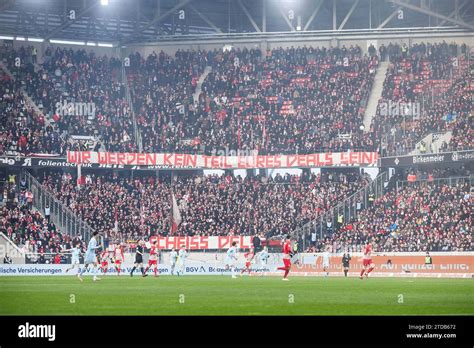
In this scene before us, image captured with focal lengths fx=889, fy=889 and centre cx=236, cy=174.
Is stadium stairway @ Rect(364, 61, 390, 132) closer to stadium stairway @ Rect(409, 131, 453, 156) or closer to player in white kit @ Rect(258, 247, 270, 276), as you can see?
stadium stairway @ Rect(409, 131, 453, 156)

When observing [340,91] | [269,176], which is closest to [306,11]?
[340,91]

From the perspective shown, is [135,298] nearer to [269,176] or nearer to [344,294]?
[344,294]

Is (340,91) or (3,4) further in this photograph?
(340,91)

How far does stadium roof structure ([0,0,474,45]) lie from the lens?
72.4 metres

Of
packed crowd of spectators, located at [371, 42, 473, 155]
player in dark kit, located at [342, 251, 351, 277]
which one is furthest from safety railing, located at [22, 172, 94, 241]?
packed crowd of spectators, located at [371, 42, 473, 155]

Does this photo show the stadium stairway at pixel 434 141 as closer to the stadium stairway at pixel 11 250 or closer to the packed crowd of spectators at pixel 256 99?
the packed crowd of spectators at pixel 256 99

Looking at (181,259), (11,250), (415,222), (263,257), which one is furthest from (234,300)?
(415,222)

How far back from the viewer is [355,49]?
7469 cm

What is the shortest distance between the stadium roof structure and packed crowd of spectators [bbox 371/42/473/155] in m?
2.90

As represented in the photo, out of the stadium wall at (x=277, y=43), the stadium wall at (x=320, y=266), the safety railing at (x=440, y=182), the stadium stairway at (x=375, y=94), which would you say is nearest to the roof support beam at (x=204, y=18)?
the stadium wall at (x=277, y=43)

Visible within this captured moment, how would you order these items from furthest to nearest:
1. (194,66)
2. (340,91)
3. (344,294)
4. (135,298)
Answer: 1. (194,66)
2. (340,91)
3. (344,294)
4. (135,298)

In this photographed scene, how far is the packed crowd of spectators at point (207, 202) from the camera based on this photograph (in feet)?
212

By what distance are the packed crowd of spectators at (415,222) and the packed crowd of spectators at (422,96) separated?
11.7 feet
